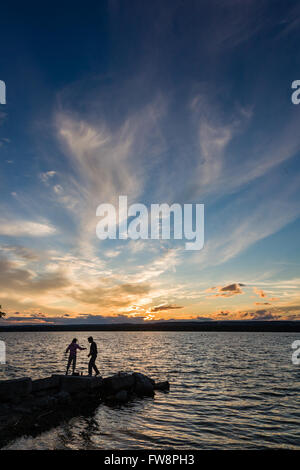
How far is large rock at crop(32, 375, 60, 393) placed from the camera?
17.7m

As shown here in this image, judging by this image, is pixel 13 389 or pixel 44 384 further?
pixel 44 384

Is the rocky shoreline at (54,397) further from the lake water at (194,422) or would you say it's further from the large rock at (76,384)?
the lake water at (194,422)

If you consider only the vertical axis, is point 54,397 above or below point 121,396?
above

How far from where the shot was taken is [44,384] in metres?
18.2

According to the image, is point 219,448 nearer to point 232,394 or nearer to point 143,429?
point 143,429

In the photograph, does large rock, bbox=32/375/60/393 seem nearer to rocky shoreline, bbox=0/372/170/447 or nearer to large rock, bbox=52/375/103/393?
rocky shoreline, bbox=0/372/170/447

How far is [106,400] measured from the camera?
18.8m

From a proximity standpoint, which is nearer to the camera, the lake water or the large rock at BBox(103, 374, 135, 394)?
the lake water

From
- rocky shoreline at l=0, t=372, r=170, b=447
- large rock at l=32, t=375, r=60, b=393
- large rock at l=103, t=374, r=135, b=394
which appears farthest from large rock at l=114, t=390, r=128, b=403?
large rock at l=32, t=375, r=60, b=393

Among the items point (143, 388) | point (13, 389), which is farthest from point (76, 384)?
point (143, 388)

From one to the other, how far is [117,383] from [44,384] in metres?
4.57

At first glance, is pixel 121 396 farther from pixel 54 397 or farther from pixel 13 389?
pixel 13 389
